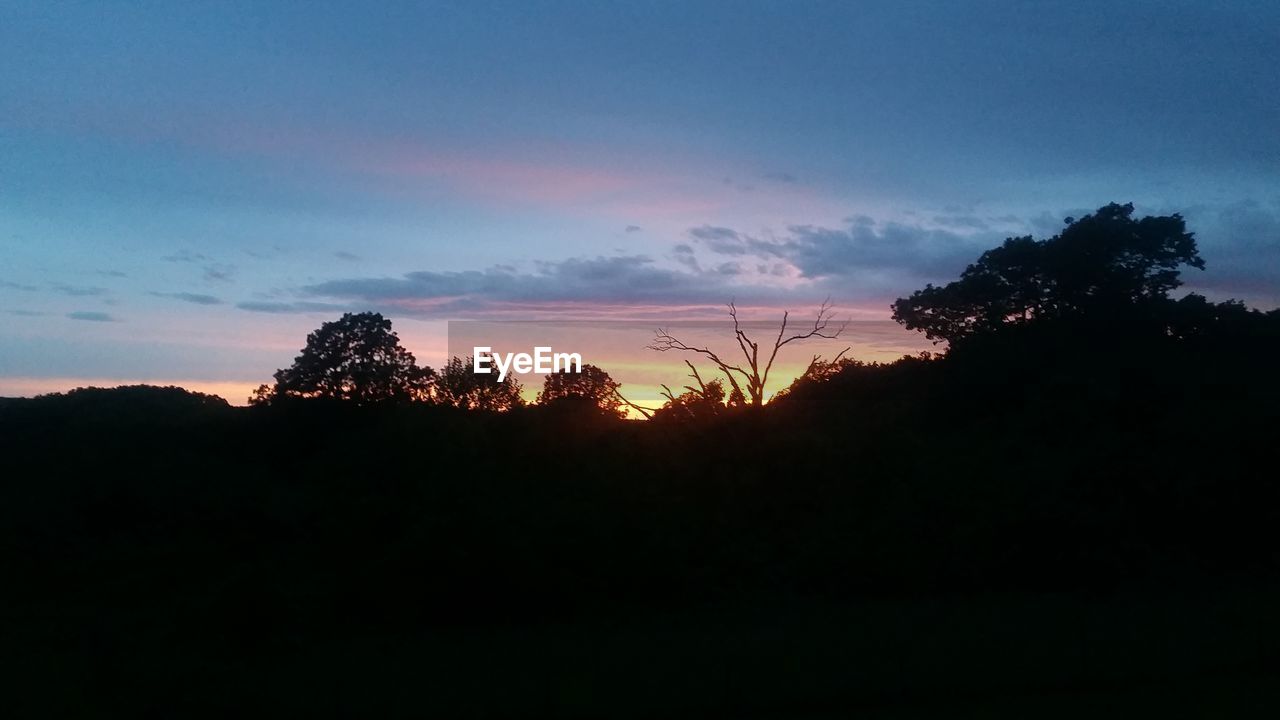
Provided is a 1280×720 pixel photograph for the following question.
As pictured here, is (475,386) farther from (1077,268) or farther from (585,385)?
(1077,268)

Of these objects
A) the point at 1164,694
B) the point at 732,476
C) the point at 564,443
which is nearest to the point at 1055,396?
the point at 732,476

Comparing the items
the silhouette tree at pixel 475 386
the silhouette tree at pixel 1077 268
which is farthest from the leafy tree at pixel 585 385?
the silhouette tree at pixel 1077 268

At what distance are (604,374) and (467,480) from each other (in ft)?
45.3

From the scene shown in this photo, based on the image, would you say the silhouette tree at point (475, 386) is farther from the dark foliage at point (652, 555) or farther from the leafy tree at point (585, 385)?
the dark foliage at point (652, 555)

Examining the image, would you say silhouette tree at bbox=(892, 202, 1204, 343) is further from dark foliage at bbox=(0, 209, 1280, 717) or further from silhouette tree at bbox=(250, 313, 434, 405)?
silhouette tree at bbox=(250, 313, 434, 405)

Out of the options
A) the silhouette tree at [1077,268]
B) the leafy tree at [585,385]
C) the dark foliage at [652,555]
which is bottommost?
the dark foliage at [652,555]

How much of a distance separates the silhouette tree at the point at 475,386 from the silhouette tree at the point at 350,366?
1.27 meters

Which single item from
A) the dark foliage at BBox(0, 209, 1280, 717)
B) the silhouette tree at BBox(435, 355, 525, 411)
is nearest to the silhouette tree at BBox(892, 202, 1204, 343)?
the dark foliage at BBox(0, 209, 1280, 717)

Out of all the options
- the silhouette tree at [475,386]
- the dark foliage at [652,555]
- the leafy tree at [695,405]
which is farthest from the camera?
the silhouette tree at [475,386]

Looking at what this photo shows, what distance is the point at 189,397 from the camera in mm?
25406

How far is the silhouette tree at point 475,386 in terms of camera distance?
26.6m

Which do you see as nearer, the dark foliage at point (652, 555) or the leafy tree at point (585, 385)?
the dark foliage at point (652, 555)

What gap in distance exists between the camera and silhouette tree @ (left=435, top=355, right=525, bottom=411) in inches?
1046

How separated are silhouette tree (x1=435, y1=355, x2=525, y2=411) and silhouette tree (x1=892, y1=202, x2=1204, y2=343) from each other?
15.0 meters
